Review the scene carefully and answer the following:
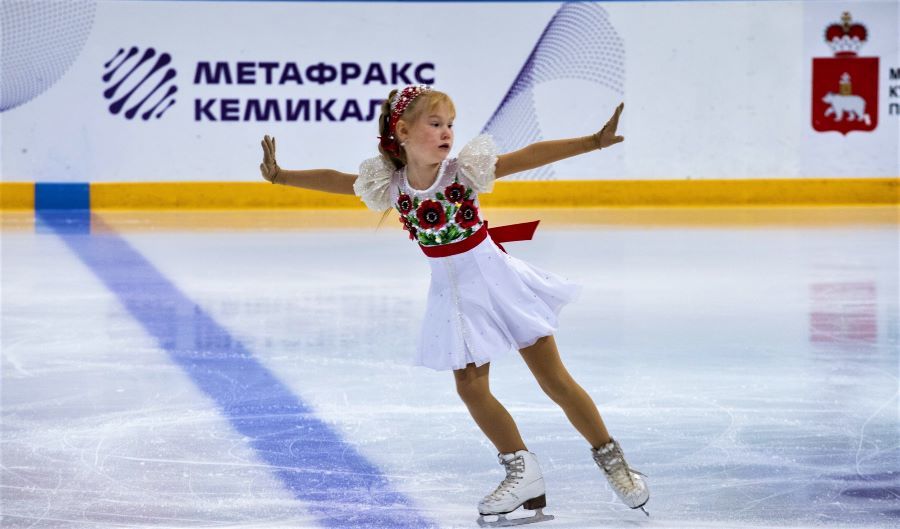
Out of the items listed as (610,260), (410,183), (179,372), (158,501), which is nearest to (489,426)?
(410,183)

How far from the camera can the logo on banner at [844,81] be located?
38.9 feet

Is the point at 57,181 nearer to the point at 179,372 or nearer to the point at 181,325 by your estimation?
the point at 181,325

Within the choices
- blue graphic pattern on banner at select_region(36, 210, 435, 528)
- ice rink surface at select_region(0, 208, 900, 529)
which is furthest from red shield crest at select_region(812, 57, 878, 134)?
blue graphic pattern on banner at select_region(36, 210, 435, 528)

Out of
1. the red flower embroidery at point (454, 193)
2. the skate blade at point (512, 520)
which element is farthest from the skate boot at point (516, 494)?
the red flower embroidery at point (454, 193)

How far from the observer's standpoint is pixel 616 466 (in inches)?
115

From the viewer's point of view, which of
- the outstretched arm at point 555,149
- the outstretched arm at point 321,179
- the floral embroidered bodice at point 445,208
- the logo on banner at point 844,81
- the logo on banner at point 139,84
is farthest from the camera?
the logo on banner at point 844,81

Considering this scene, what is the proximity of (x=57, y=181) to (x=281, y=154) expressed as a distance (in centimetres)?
203

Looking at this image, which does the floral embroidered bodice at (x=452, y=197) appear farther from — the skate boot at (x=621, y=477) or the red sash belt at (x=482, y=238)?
the skate boot at (x=621, y=477)

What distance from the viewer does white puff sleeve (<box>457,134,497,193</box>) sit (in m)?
2.87

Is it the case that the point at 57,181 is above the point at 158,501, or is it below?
below

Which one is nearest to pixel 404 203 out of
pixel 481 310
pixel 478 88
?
pixel 481 310

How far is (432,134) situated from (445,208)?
0.56 feet

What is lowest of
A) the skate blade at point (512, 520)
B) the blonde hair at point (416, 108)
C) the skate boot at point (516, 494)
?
the skate blade at point (512, 520)

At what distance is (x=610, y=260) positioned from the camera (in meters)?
7.71
